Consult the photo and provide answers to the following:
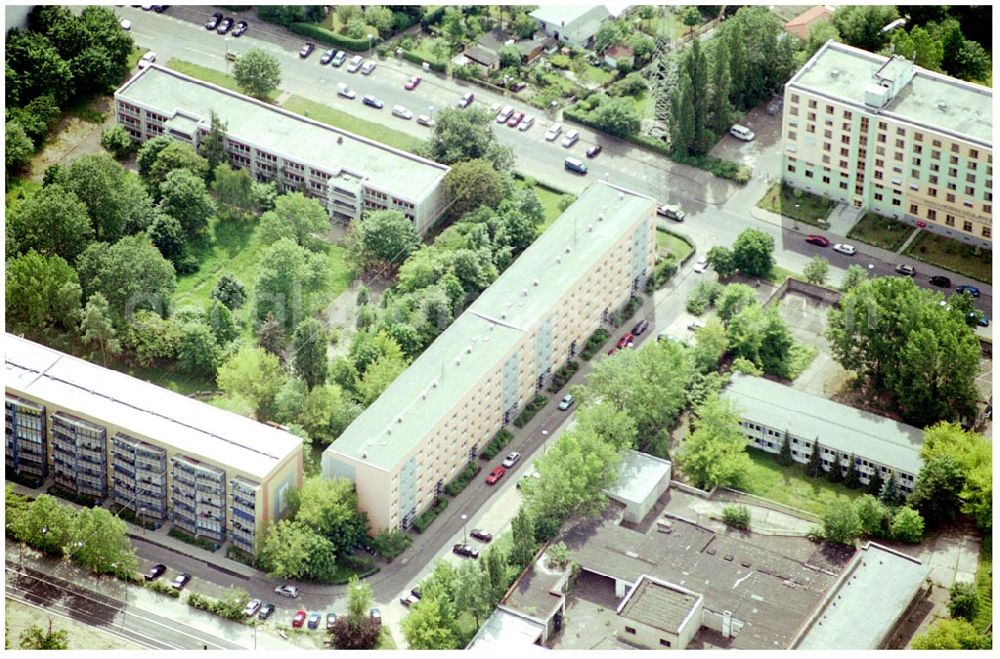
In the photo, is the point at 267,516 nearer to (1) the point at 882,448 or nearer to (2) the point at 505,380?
(2) the point at 505,380

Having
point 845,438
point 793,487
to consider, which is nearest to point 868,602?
point 793,487

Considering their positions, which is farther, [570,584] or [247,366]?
[247,366]

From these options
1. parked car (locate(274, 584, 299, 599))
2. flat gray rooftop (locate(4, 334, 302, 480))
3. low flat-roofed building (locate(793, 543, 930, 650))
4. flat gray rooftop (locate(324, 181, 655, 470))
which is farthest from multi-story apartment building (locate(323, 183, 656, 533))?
low flat-roofed building (locate(793, 543, 930, 650))

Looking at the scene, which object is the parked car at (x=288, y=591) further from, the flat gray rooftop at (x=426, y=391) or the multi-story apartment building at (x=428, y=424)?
the flat gray rooftop at (x=426, y=391)

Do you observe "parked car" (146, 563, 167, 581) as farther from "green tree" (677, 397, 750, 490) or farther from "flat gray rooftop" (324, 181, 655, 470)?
"green tree" (677, 397, 750, 490)

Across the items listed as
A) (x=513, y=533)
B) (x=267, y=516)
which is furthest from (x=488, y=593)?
(x=267, y=516)
